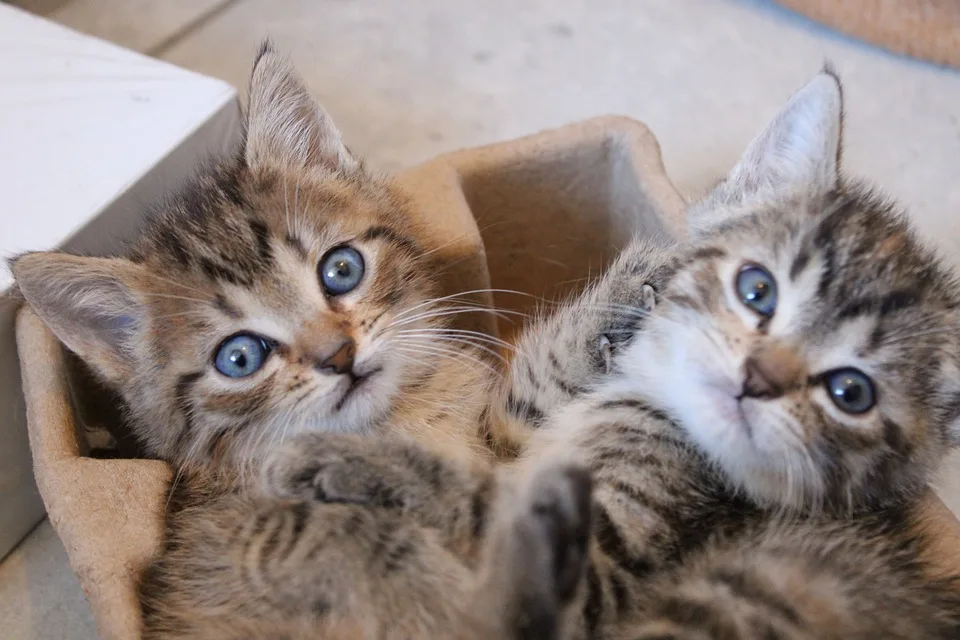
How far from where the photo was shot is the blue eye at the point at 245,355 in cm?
115

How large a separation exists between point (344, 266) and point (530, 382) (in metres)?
0.38

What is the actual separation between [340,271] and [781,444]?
0.68m

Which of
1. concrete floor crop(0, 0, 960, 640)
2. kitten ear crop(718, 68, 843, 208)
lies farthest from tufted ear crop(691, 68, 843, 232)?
concrete floor crop(0, 0, 960, 640)

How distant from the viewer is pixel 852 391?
1029 mm

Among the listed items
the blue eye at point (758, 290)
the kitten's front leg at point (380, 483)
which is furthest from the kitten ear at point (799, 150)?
the kitten's front leg at point (380, 483)

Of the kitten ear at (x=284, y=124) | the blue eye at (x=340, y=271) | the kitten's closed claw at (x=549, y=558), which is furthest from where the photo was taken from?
the kitten ear at (x=284, y=124)

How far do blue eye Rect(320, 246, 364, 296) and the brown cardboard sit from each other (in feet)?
0.93

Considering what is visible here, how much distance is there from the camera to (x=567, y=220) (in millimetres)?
1844

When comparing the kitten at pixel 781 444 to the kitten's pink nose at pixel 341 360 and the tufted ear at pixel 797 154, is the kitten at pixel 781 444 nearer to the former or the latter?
the tufted ear at pixel 797 154

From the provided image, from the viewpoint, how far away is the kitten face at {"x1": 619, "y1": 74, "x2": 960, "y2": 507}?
1.02 metres

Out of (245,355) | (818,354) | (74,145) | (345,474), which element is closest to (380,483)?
(345,474)

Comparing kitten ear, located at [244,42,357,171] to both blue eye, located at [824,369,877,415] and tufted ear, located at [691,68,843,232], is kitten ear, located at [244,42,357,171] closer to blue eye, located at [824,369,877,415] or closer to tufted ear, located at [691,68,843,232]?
tufted ear, located at [691,68,843,232]

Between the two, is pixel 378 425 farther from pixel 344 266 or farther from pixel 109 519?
pixel 109 519

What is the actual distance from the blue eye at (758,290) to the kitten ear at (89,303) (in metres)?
0.88
